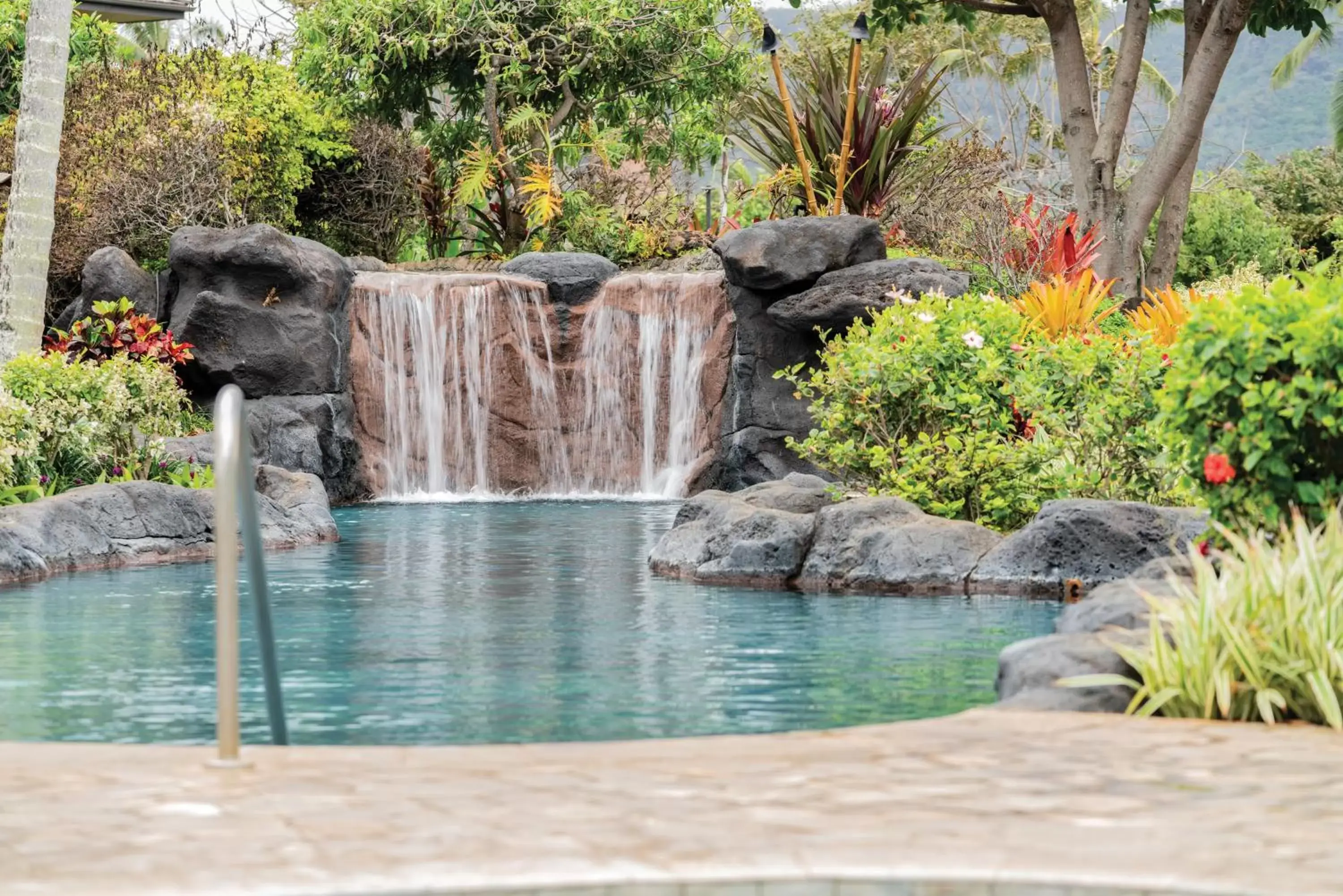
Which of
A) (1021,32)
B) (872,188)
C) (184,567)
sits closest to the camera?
(184,567)

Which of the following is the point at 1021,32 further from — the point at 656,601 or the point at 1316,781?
the point at 1316,781

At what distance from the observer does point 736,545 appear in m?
11.5

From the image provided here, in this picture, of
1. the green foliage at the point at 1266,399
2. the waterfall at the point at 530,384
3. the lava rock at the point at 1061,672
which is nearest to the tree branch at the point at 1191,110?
the waterfall at the point at 530,384

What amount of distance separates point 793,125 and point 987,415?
10454 millimetres

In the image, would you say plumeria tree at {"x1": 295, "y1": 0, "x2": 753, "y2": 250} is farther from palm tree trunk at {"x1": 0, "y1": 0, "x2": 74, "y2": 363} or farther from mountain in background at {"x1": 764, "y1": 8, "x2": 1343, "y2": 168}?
mountain in background at {"x1": 764, "y1": 8, "x2": 1343, "y2": 168}

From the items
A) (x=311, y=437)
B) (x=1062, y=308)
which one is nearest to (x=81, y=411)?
(x=311, y=437)

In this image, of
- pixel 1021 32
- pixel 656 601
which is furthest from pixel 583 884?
pixel 1021 32

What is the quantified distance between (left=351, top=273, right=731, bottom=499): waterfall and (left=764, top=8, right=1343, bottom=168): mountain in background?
61531mm

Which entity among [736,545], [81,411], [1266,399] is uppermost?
[81,411]

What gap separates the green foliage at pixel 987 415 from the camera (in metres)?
11.6

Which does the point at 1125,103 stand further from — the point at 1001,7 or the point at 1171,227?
the point at 1171,227

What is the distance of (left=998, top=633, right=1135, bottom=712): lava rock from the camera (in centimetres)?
628

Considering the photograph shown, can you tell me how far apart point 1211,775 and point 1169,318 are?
9.07 m

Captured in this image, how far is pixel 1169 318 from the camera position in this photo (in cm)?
1371
